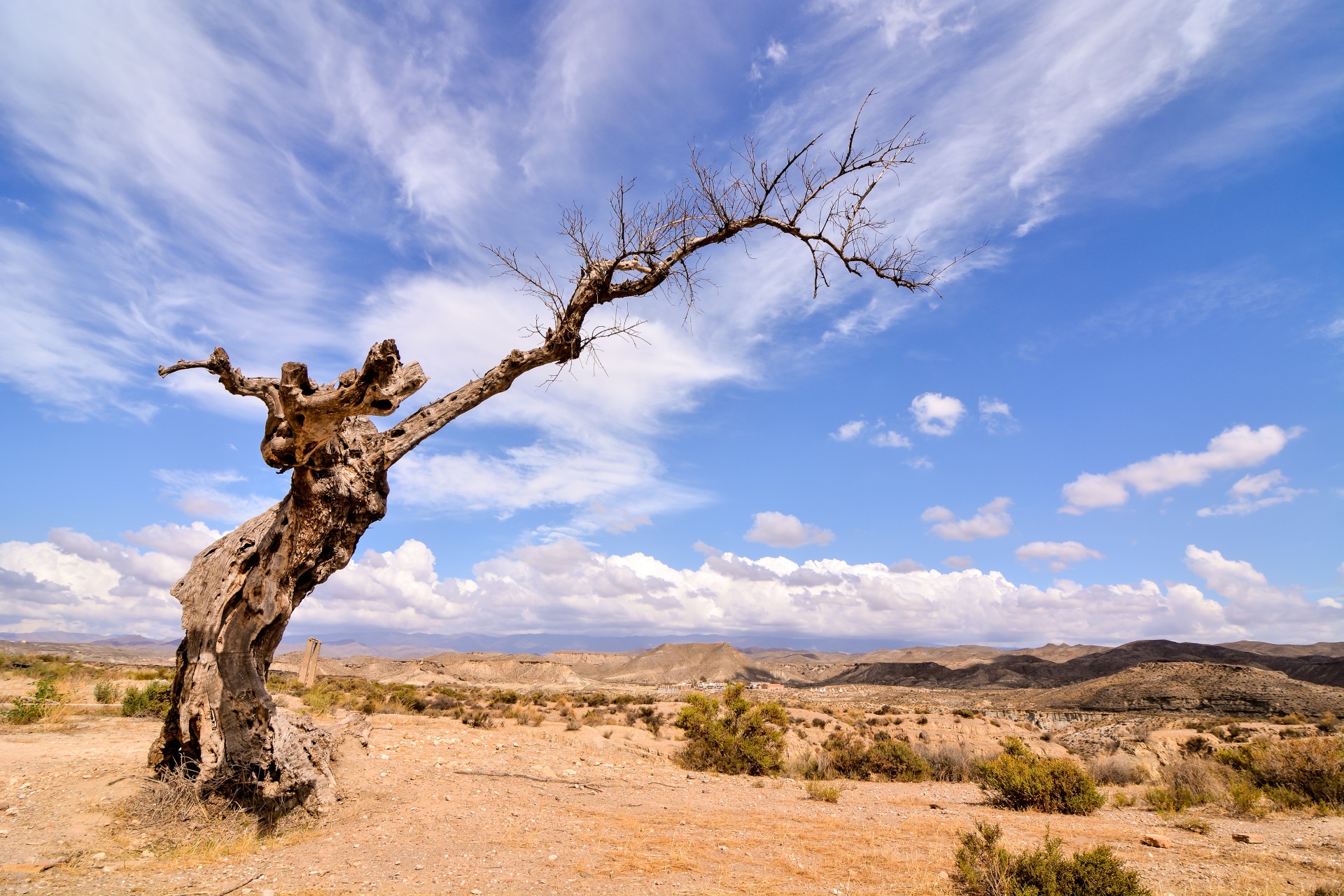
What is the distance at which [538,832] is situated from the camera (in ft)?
21.4

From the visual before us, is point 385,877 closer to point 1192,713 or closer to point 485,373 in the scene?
point 485,373

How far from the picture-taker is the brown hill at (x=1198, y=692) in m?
31.3

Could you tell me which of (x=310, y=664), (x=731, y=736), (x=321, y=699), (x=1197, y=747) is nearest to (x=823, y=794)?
(x=731, y=736)

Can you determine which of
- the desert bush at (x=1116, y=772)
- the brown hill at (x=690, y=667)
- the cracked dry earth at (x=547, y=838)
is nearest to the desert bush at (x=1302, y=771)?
the cracked dry earth at (x=547, y=838)

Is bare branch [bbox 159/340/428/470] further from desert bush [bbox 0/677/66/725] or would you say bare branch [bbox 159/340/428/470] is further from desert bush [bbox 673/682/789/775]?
desert bush [bbox 0/677/66/725]

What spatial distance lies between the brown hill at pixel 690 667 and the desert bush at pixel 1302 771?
59.1 metres

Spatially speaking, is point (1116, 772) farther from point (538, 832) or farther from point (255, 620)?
point (255, 620)

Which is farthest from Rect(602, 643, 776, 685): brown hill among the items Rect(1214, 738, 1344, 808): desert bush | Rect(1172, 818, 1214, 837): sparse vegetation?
Rect(1172, 818, 1214, 837): sparse vegetation

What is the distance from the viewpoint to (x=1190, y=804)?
1030 cm

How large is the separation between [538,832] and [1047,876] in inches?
189

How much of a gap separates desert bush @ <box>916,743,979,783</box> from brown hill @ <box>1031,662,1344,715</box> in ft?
95.4

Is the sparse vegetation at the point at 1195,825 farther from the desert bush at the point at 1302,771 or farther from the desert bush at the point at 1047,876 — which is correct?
the desert bush at the point at 1047,876

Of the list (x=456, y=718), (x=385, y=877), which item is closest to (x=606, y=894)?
(x=385, y=877)

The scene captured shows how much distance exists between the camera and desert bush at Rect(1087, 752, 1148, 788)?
13133 millimetres
